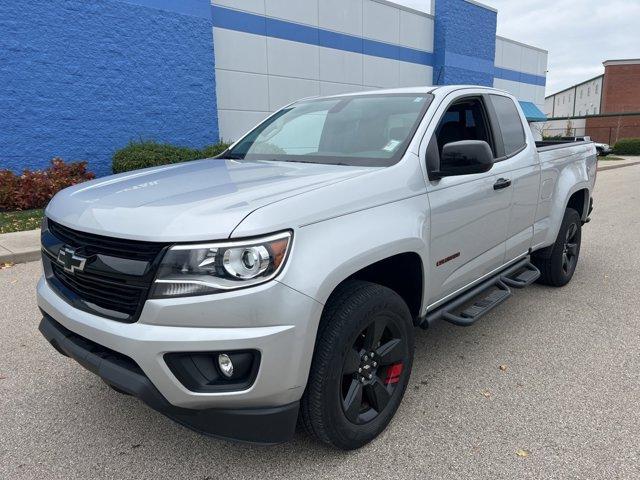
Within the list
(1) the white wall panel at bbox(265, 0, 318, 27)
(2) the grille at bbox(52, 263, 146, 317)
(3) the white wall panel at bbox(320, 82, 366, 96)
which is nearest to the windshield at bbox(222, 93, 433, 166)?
(2) the grille at bbox(52, 263, 146, 317)

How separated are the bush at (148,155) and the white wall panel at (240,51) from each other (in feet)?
10.4

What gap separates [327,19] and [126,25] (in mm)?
6708

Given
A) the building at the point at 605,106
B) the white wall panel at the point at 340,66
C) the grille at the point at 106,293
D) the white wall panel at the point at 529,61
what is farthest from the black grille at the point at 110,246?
the building at the point at 605,106

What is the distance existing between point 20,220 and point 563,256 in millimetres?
8289

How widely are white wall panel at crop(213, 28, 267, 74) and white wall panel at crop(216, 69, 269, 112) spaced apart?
0.18 m

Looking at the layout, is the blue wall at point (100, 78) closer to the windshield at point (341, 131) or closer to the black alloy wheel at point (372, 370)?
the windshield at point (341, 131)

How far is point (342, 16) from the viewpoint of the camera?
16.0 metres

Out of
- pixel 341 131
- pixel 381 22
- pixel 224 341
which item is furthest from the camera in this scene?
pixel 381 22

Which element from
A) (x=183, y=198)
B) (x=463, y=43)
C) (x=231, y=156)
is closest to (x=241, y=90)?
(x=231, y=156)

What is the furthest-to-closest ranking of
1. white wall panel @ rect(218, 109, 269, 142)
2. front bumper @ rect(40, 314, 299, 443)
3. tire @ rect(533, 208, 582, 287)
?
1. white wall panel @ rect(218, 109, 269, 142)
2. tire @ rect(533, 208, 582, 287)
3. front bumper @ rect(40, 314, 299, 443)

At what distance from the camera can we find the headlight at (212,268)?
1977mm

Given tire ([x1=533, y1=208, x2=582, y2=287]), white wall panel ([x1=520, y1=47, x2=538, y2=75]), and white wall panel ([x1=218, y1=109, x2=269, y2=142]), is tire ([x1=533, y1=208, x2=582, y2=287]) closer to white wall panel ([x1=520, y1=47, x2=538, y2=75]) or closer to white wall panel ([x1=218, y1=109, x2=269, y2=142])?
white wall panel ([x1=218, y1=109, x2=269, y2=142])

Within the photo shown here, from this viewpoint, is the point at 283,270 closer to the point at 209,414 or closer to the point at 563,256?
the point at 209,414

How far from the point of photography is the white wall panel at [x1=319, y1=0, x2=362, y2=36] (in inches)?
607
